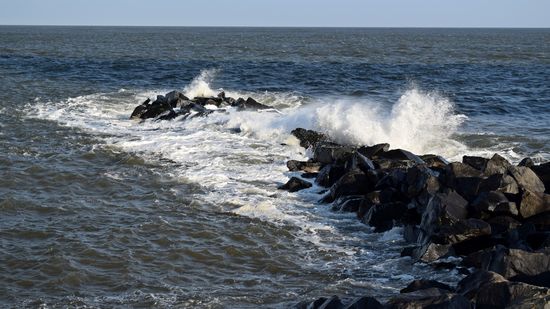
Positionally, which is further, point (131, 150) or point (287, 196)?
point (131, 150)

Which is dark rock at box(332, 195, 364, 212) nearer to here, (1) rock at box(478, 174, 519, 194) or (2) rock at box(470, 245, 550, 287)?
(1) rock at box(478, 174, 519, 194)

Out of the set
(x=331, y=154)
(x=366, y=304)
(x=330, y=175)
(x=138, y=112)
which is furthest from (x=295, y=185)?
(x=138, y=112)

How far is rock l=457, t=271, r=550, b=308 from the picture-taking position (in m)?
7.00

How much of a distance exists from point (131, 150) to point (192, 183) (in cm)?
405

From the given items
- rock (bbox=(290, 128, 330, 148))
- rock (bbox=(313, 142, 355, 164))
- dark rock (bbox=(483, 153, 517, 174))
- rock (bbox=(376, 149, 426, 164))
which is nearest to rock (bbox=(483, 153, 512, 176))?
dark rock (bbox=(483, 153, 517, 174))

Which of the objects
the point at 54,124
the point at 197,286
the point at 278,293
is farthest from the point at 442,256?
the point at 54,124

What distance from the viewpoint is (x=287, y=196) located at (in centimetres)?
1419

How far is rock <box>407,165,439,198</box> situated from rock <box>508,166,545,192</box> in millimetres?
1395

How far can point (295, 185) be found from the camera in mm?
14672

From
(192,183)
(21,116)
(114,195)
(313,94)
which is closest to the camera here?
(114,195)

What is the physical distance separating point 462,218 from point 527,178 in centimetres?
189

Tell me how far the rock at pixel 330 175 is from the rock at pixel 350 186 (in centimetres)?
96

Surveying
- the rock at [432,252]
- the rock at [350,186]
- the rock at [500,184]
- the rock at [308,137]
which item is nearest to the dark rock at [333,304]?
the rock at [432,252]

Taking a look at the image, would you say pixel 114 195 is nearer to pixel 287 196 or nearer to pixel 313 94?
pixel 287 196
